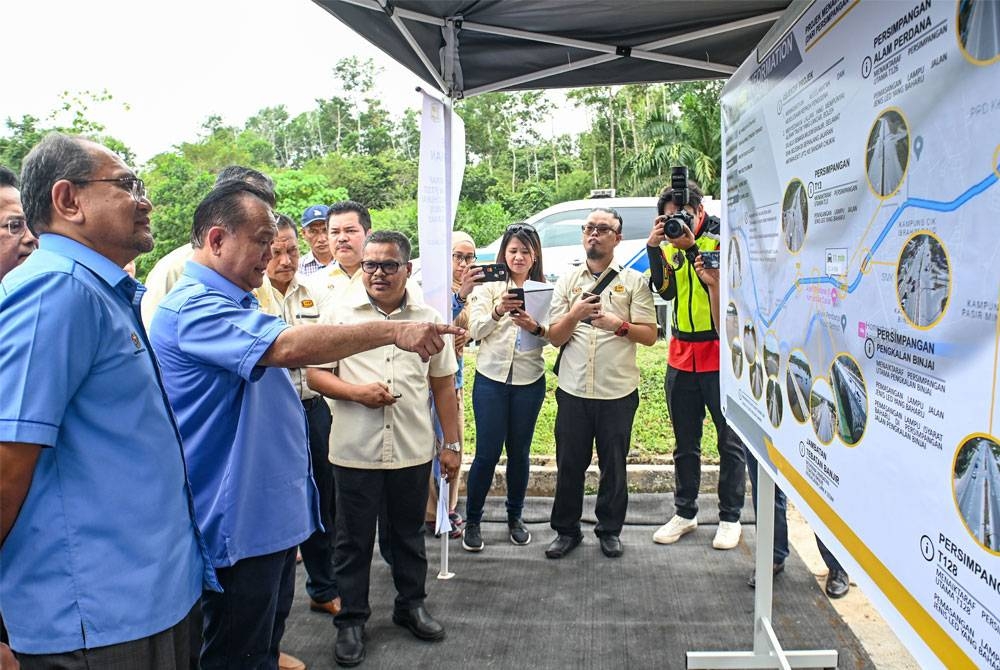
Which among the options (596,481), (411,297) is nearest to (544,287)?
(411,297)

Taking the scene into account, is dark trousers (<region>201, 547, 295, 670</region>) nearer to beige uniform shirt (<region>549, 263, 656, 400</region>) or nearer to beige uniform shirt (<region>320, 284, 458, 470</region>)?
beige uniform shirt (<region>320, 284, 458, 470</region>)

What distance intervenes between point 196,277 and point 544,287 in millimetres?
1975

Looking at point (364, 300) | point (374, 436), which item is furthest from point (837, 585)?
point (364, 300)

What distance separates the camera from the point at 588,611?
3.37 meters

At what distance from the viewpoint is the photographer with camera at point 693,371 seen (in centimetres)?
385

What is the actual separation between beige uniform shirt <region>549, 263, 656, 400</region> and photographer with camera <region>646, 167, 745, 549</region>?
0.14 metres

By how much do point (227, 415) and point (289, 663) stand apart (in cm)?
139

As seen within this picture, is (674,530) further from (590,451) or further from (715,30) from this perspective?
(715,30)

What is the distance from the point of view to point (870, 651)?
10.0 ft

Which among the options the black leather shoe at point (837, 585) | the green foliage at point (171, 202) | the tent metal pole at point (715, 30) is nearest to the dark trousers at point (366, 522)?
the black leather shoe at point (837, 585)

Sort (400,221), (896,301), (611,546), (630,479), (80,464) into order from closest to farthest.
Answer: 1. (896,301)
2. (80,464)
3. (611,546)
4. (630,479)
5. (400,221)

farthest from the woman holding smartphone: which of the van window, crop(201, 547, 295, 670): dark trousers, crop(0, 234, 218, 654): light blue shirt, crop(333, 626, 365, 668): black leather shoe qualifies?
the van window

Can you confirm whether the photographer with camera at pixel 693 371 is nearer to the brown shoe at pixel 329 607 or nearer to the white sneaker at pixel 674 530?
the white sneaker at pixel 674 530

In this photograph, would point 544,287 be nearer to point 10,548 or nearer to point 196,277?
point 196,277
